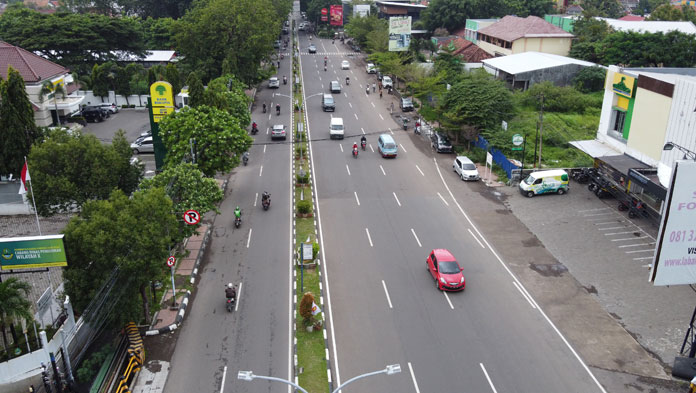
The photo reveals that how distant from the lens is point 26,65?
5588cm

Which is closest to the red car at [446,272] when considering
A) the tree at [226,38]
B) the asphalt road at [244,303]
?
the asphalt road at [244,303]

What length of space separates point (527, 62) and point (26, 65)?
55.7 meters

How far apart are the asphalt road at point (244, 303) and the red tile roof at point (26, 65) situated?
25.8 meters

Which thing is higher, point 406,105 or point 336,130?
point 406,105

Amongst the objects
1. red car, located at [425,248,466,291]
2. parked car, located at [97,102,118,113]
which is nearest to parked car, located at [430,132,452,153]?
red car, located at [425,248,466,291]

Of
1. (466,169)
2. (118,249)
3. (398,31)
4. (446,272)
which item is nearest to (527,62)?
(398,31)

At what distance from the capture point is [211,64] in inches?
2694

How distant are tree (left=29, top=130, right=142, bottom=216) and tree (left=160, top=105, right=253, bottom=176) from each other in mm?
4711

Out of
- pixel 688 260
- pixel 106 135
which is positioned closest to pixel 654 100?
pixel 688 260

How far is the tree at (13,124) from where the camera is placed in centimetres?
3978

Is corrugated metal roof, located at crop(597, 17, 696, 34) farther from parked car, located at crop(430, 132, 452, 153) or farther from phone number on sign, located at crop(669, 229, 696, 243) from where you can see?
phone number on sign, located at crop(669, 229, 696, 243)

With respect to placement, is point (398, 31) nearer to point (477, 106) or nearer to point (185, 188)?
point (477, 106)

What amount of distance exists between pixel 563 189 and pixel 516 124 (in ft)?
41.1

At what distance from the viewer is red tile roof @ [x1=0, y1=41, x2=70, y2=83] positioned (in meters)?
54.9
